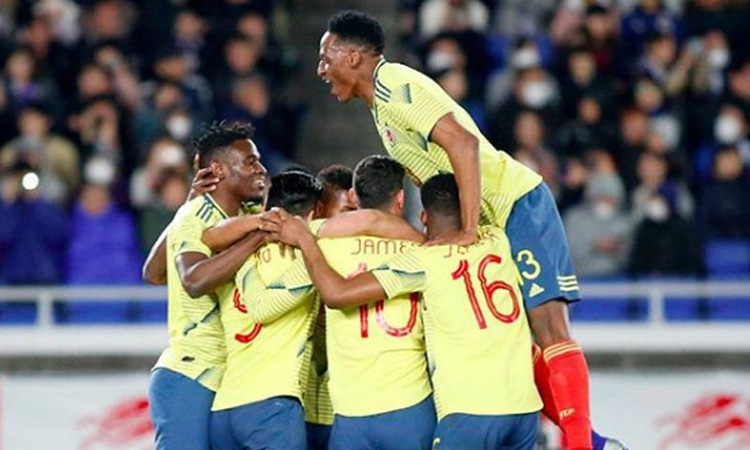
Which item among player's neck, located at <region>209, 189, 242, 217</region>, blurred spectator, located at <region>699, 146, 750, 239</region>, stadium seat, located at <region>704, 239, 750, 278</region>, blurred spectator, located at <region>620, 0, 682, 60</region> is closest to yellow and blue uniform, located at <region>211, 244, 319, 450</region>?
player's neck, located at <region>209, 189, 242, 217</region>

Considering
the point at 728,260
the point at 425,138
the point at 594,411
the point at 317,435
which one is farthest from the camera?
the point at 728,260

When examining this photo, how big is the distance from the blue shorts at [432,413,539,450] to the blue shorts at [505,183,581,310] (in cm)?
53

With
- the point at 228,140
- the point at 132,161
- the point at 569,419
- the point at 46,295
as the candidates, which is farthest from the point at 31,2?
the point at 569,419

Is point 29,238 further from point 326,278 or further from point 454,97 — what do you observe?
point 326,278

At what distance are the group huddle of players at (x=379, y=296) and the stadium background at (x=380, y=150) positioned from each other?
3.88 m

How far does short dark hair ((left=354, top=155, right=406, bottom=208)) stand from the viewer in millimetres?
8773

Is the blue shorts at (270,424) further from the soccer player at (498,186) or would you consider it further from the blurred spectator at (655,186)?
the blurred spectator at (655,186)

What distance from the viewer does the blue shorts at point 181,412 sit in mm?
8867

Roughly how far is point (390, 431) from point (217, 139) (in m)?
1.45

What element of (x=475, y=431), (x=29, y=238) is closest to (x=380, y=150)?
(x=29, y=238)

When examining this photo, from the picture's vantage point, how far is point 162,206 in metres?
13.5

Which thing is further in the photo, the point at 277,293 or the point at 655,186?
the point at 655,186

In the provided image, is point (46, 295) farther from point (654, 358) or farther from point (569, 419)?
point (569, 419)

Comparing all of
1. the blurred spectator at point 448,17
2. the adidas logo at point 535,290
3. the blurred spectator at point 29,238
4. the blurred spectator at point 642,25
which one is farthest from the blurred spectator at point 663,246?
the adidas logo at point 535,290
